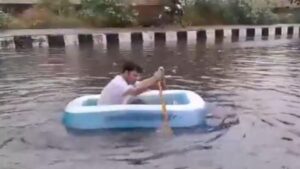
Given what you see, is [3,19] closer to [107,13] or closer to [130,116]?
[107,13]

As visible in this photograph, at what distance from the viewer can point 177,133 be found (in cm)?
780

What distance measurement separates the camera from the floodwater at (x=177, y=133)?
22.2 feet

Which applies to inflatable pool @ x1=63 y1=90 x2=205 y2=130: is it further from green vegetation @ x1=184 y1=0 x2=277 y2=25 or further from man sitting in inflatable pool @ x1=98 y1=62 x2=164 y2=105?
green vegetation @ x1=184 y1=0 x2=277 y2=25

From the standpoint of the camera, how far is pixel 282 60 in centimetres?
1570

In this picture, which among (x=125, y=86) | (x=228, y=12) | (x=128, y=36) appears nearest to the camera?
(x=125, y=86)

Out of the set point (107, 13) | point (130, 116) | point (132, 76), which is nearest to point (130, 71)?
point (132, 76)

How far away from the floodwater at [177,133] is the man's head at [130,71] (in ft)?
3.12

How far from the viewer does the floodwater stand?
6.76 metres

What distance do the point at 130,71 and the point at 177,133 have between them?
128 centimetres

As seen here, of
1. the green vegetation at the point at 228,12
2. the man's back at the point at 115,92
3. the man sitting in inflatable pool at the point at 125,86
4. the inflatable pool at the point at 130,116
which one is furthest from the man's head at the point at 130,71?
the green vegetation at the point at 228,12

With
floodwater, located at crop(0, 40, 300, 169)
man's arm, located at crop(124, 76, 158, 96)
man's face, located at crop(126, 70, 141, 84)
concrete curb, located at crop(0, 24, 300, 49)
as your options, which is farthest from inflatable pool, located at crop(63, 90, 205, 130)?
concrete curb, located at crop(0, 24, 300, 49)

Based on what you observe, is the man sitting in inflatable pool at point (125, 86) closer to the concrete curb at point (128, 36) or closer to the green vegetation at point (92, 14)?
the concrete curb at point (128, 36)

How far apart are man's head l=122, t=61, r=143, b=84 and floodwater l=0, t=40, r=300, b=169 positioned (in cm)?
95

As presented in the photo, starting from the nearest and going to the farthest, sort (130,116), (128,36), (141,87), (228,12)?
(130,116) < (141,87) < (128,36) < (228,12)
